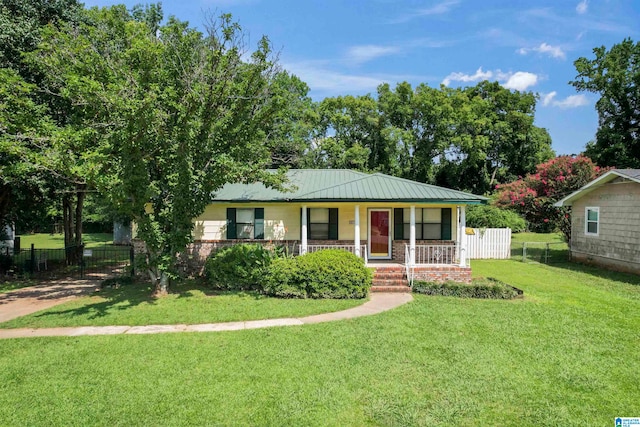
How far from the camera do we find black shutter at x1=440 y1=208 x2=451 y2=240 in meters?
14.1

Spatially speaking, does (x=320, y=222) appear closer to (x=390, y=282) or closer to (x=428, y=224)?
(x=390, y=282)

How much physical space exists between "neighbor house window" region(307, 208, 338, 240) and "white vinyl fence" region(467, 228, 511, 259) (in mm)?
8563

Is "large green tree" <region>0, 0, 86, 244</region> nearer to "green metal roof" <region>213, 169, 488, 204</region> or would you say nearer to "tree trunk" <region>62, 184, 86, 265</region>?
"tree trunk" <region>62, 184, 86, 265</region>

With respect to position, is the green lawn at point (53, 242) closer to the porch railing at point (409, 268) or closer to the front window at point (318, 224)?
the front window at point (318, 224)

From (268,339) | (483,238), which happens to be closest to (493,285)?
(268,339)

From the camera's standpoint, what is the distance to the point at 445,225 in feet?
46.5

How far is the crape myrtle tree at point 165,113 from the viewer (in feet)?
29.0

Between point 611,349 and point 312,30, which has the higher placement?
point 312,30

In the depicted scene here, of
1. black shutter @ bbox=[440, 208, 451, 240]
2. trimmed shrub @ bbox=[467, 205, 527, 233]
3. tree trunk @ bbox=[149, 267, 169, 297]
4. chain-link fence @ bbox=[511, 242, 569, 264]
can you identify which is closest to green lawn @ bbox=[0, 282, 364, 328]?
tree trunk @ bbox=[149, 267, 169, 297]

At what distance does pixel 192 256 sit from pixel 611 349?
41.1ft

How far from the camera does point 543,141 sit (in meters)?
34.5

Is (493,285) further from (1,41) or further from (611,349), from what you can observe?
(1,41)

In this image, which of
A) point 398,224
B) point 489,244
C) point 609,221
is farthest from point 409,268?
point 609,221

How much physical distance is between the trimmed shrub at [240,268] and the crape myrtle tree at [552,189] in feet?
49.1
